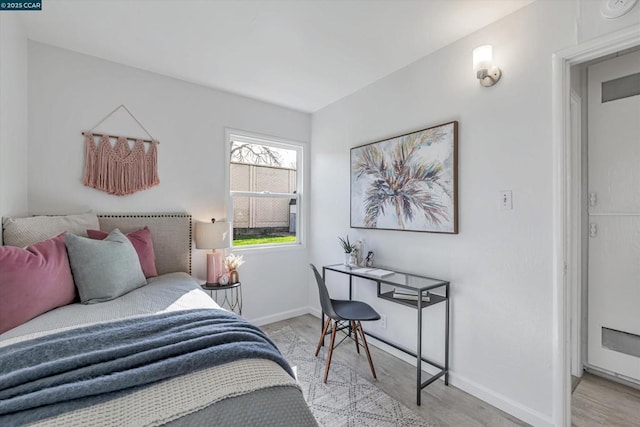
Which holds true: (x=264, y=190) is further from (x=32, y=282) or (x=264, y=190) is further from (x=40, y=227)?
(x=32, y=282)

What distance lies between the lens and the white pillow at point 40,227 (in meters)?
1.79

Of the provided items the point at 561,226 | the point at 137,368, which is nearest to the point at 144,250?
the point at 137,368

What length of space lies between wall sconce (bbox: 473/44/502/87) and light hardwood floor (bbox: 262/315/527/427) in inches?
84.7

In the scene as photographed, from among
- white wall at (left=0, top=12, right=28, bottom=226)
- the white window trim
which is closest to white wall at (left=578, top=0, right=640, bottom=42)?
the white window trim

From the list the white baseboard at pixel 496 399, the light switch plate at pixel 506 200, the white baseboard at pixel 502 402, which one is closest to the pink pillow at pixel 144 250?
the white baseboard at pixel 496 399

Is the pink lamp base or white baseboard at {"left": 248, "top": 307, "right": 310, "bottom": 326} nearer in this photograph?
the pink lamp base

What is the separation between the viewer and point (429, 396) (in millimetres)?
2045

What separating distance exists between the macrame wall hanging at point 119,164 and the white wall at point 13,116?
0.38 metres

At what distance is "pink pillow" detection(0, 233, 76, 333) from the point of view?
53.4 inches

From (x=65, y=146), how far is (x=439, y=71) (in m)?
3.02

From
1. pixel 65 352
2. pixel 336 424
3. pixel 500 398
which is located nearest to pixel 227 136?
pixel 65 352

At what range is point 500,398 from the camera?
6.24ft

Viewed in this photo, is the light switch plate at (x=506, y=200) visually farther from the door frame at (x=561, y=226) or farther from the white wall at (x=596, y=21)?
the white wall at (x=596, y=21)

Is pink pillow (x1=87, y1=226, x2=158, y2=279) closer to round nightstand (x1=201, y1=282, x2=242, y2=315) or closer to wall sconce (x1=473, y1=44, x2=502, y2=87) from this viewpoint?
round nightstand (x1=201, y1=282, x2=242, y2=315)
